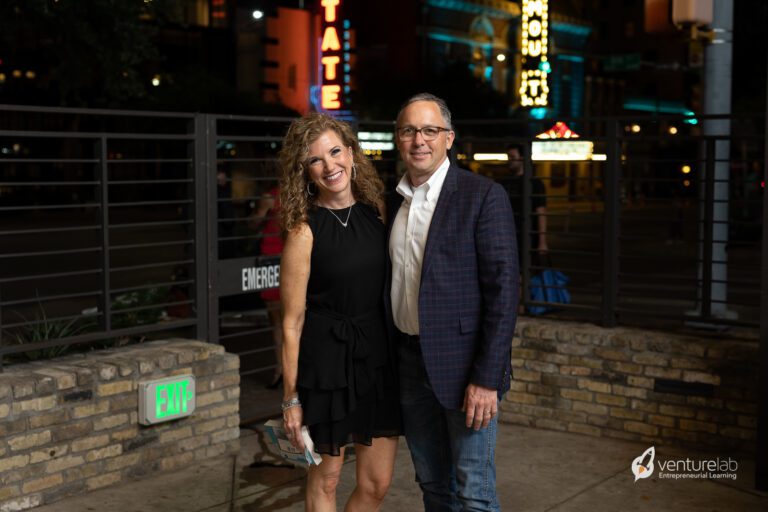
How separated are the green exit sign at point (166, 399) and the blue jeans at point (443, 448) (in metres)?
2.72

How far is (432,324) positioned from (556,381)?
4.15m

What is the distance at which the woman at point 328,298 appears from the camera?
4172 mm

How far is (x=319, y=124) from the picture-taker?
4199 millimetres

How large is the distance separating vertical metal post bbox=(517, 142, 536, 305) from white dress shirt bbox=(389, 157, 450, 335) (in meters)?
3.98

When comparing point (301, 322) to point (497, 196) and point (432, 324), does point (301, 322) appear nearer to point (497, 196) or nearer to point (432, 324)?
point (432, 324)

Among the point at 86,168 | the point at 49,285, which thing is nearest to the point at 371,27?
the point at 86,168

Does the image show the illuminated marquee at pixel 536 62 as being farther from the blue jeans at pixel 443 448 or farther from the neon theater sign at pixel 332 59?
the blue jeans at pixel 443 448

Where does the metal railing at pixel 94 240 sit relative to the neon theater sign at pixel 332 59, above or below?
below

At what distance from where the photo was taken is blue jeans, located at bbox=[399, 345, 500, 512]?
405 centimetres

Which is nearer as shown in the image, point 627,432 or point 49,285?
point 627,432

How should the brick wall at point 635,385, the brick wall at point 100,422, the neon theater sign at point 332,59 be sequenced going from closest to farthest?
the brick wall at point 100,422 → the brick wall at point 635,385 → the neon theater sign at point 332,59

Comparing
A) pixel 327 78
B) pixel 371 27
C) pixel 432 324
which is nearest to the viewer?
pixel 432 324

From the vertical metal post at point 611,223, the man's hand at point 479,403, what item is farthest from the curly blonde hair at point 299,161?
the vertical metal post at point 611,223

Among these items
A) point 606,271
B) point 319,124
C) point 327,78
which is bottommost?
point 606,271
